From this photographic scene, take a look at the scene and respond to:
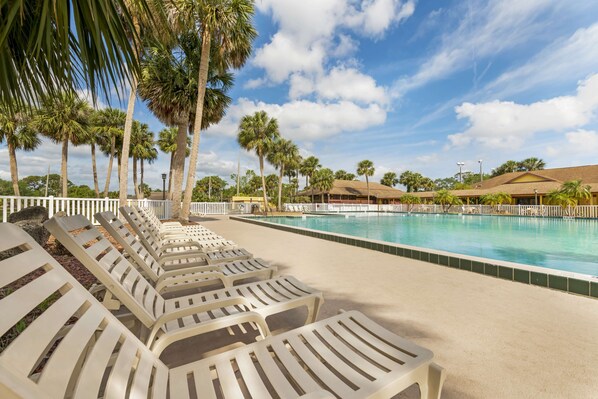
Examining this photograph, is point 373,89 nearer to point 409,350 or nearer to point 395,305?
point 395,305

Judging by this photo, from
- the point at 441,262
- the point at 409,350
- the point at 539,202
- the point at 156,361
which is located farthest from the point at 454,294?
the point at 539,202

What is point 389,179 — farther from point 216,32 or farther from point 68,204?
point 68,204

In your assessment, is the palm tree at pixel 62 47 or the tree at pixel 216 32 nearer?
the palm tree at pixel 62 47

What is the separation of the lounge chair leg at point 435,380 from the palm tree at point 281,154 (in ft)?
90.0

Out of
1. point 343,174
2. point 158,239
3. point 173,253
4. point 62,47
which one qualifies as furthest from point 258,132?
point 343,174

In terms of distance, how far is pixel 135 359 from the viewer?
1278 millimetres

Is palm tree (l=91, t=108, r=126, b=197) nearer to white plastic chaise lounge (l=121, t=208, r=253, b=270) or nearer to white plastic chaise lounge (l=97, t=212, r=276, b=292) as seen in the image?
white plastic chaise lounge (l=121, t=208, r=253, b=270)

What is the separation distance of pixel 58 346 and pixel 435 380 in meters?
1.68

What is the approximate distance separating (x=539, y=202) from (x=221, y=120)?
32979mm

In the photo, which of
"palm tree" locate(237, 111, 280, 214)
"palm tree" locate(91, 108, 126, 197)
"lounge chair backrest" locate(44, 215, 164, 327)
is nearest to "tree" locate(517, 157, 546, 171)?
"palm tree" locate(237, 111, 280, 214)

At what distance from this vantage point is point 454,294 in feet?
11.2

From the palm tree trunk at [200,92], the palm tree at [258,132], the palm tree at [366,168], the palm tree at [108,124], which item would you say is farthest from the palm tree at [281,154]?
the palm tree trunk at [200,92]

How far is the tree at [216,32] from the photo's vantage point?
10.7m

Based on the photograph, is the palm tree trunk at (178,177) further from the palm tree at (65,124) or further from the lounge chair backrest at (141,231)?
A: the palm tree at (65,124)
